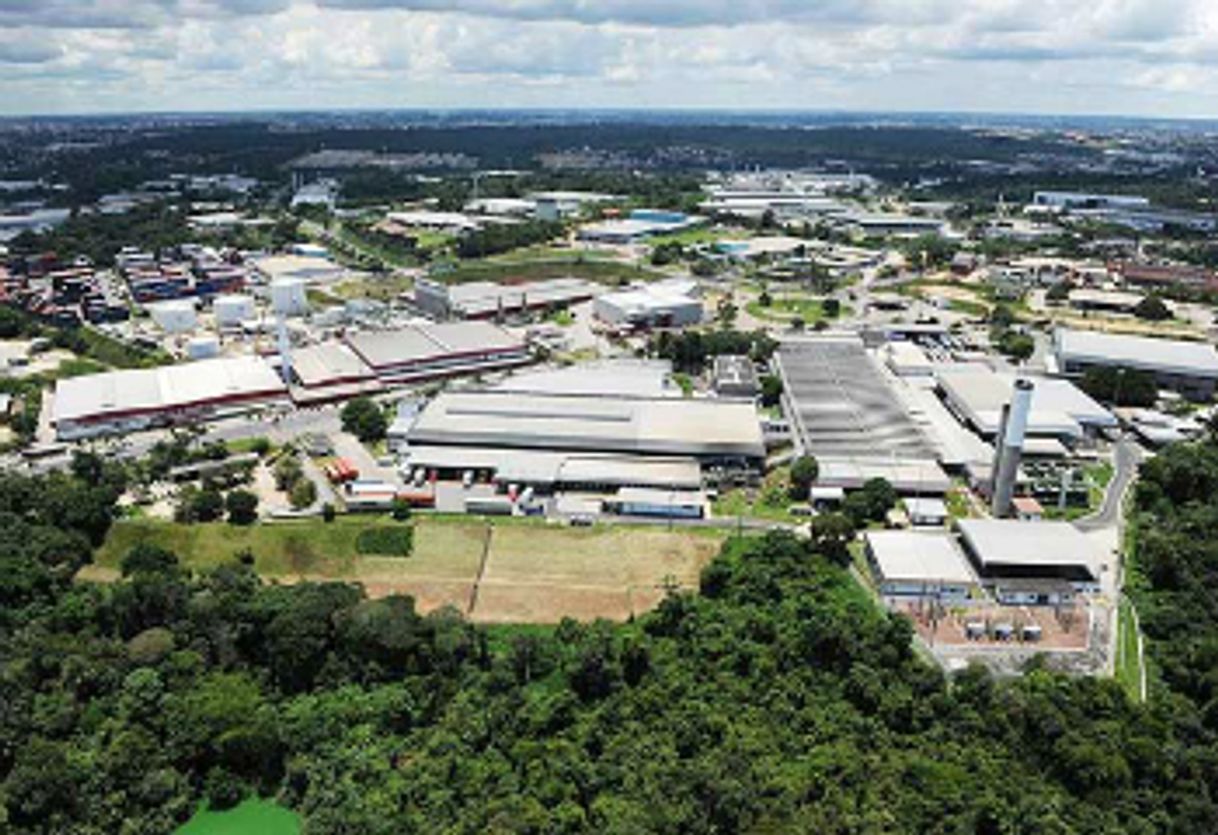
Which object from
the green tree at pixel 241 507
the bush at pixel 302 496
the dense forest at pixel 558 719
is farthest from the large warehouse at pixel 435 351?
the dense forest at pixel 558 719

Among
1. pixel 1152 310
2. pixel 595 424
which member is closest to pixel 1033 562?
pixel 595 424

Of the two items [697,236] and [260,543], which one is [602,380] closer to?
[260,543]

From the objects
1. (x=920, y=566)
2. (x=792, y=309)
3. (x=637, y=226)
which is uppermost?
(x=637, y=226)

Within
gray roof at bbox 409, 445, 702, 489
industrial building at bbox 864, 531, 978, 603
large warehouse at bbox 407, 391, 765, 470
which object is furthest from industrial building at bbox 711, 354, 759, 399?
industrial building at bbox 864, 531, 978, 603

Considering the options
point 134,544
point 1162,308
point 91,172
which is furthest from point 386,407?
point 91,172

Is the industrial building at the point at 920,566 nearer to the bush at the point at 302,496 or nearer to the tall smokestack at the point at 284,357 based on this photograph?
the bush at the point at 302,496

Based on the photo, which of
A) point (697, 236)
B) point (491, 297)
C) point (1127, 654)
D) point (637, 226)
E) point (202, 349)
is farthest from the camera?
point (637, 226)
